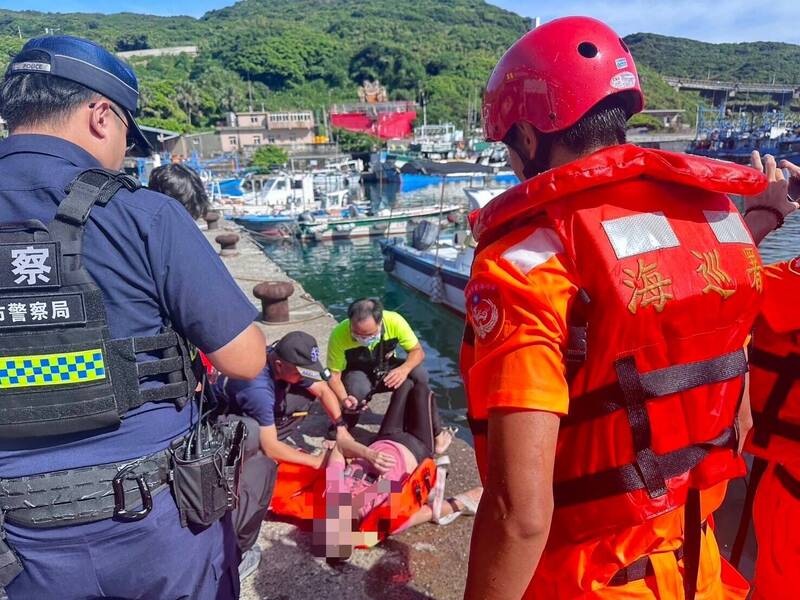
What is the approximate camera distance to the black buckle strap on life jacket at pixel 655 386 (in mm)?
1137

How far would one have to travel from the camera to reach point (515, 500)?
1.04m

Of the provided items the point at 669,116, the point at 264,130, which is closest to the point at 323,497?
the point at 264,130

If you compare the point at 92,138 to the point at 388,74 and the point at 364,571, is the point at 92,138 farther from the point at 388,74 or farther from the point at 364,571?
the point at 388,74

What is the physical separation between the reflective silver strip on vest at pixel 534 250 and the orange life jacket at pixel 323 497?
2.41 meters

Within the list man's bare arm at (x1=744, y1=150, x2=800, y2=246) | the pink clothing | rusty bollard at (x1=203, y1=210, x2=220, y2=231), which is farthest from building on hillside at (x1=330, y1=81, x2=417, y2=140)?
man's bare arm at (x1=744, y1=150, x2=800, y2=246)

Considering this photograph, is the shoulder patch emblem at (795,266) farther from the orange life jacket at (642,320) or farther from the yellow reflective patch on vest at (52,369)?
the yellow reflective patch on vest at (52,369)

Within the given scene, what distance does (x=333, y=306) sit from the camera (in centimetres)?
1859

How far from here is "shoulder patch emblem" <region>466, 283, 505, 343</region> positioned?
1061mm

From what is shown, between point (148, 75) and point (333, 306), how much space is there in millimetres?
101618

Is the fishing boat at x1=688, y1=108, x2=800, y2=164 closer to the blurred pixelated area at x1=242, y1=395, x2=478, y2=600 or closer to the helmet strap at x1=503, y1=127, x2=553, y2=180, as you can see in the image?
the blurred pixelated area at x1=242, y1=395, x2=478, y2=600

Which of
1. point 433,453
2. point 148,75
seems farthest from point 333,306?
point 148,75

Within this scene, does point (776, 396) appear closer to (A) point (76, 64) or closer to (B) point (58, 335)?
(B) point (58, 335)

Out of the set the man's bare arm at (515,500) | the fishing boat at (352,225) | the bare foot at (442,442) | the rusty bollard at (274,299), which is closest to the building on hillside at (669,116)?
the fishing boat at (352,225)

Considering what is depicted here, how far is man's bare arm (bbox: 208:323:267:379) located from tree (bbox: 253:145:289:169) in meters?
58.1
